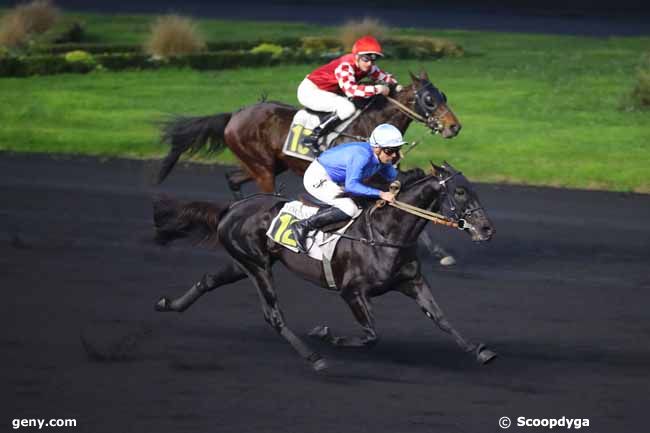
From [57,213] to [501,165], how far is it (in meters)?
6.23

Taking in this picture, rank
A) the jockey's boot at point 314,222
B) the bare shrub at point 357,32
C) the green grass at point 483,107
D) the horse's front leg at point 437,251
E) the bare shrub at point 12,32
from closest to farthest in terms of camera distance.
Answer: the jockey's boot at point 314,222 → the horse's front leg at point 437,251 → the green grass at point 483,107 → the bare shrub at point 357,32 → the bare shrub at point 12,32

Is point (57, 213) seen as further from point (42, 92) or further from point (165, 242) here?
point (42, 92)

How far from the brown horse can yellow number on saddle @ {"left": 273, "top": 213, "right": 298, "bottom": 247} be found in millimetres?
3499

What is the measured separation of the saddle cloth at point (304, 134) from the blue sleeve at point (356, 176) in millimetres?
3812

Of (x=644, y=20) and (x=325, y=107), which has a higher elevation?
(x=325, y=107)

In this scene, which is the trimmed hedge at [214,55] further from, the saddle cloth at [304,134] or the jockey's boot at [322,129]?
the jockey's boot at [322,129]

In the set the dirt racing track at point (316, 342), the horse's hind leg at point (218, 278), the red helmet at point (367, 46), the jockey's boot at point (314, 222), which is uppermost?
the red helmet at point (367, 46)

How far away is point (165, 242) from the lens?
11.7 m

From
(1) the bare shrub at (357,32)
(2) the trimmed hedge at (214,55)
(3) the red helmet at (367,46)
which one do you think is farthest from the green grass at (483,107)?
(3) the red helmet at (367,46)

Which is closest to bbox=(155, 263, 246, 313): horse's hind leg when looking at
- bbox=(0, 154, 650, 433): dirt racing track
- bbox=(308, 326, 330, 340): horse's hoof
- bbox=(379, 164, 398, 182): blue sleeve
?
bbox=(0, 154, 650, 433): dirt racing track

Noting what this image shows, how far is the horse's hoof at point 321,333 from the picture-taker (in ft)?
35.6

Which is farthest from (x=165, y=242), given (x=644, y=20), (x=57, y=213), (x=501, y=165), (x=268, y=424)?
(x=644, y=20)

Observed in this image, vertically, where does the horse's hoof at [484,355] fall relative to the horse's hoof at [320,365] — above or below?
above

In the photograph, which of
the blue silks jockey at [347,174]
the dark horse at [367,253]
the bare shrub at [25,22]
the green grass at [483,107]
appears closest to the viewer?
the dark horse at [367,253]
